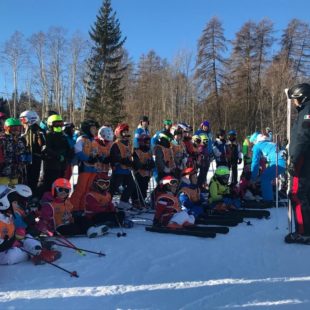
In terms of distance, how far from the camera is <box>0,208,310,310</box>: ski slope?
3.89m

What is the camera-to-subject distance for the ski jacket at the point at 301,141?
18.4 feet

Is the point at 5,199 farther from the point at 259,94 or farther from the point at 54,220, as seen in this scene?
the point at 259,94

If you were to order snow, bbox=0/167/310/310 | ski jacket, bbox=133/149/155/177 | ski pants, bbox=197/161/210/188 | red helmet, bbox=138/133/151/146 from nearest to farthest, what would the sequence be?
snow, bbox=0/167/310/310 < ski jacket, bbox=133/149/155/177 < red helmet, bbox=138/133/151/146 < ski pants, bbox=197/161/210/188

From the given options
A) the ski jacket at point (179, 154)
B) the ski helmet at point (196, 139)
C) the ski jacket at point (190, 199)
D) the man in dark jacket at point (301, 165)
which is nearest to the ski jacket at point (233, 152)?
the ski helmet at point (196, 139)

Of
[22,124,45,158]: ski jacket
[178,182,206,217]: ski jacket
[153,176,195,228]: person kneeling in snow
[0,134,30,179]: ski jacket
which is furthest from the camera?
[22,124,45,158]: ski jacket

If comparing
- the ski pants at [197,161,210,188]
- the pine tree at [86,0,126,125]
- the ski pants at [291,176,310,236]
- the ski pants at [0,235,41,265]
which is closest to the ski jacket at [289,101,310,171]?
the ski pants at [291,176,310,236]

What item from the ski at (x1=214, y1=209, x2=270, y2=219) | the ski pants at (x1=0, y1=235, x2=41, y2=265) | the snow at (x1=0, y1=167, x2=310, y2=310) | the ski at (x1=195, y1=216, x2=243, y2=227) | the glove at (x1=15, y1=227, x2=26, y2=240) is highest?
the glove at (x1=15, y1=227, x2=26, y2=240)

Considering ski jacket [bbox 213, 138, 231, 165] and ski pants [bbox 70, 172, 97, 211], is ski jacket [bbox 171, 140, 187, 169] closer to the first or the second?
ski jacket [bbox 213, 138, 231, 165]

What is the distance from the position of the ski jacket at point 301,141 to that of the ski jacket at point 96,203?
320 cm

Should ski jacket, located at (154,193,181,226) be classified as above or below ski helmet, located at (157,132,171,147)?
below

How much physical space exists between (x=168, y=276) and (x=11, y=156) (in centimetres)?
376

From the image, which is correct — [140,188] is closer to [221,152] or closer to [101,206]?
[101,206]

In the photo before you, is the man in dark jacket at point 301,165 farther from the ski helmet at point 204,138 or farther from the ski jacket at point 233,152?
the ski jacket at point 233,152

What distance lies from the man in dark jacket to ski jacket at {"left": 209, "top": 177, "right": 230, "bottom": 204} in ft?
7.73
